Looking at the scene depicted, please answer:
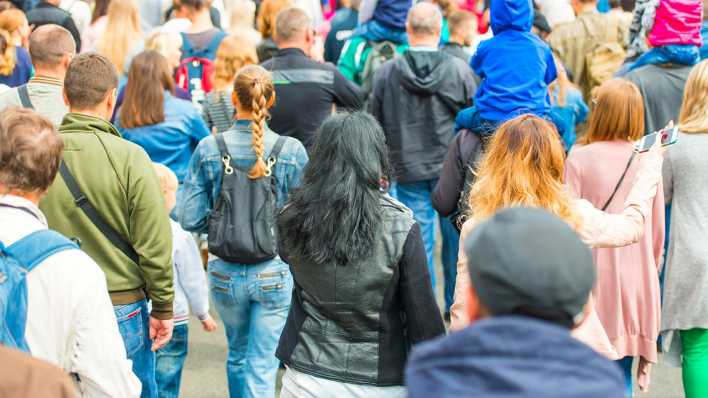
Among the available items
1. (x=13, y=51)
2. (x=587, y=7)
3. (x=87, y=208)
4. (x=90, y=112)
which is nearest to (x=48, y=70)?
(x=90, y=112)

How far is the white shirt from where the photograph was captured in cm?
323

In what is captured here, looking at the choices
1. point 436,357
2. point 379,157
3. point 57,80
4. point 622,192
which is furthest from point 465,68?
point 436,357

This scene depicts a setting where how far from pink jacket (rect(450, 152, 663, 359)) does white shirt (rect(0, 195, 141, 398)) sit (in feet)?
4.14

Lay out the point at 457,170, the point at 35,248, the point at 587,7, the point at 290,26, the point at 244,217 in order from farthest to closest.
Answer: the point at 587,7, the point at 290,26, the point at 457,170, the point at 244,217, the point at 35,248

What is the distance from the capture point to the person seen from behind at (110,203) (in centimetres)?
412

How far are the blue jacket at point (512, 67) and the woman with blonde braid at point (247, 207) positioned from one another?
1249 mm

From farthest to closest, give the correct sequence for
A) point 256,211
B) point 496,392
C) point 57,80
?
1. point 57,80
2. point 256,211
3. point 496,392

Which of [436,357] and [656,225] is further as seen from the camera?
[656,225]

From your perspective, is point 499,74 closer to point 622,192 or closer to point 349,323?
point 622,192

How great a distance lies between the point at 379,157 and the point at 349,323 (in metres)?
0.60

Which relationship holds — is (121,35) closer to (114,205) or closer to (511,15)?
(511,15)

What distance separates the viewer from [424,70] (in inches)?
280

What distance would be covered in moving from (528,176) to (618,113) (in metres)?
1.50

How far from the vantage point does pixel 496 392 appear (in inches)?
75.4
